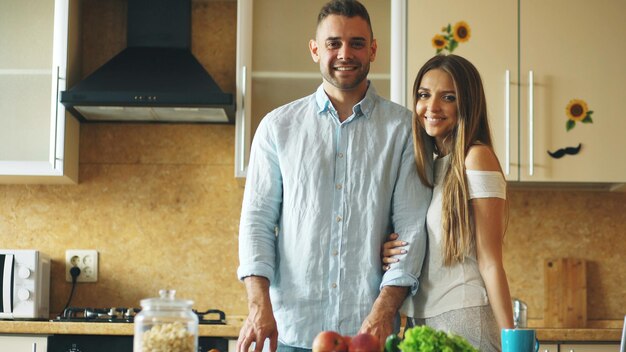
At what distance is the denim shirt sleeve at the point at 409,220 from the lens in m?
2.33

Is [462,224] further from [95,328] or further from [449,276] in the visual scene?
[95,328]

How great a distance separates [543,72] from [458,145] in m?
1.42

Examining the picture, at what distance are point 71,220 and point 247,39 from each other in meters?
1.05

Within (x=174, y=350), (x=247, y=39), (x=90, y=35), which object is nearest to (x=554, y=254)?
(x=247, y=39)

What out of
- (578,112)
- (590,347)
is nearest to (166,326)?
(590,347)

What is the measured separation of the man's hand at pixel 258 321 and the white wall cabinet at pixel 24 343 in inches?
52.0

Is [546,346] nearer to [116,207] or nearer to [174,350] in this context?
[116,207]

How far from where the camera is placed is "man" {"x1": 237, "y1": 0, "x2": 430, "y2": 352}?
2.40 meters

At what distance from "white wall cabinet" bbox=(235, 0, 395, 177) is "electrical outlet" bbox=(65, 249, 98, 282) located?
33.8 inches

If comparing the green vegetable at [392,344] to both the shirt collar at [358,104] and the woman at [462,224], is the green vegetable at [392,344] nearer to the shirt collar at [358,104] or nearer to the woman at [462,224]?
the woman at [462,224]

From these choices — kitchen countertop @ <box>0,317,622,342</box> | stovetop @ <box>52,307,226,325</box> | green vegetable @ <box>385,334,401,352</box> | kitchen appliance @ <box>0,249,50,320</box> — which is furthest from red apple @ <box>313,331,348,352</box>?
kitchen appliance @ <box>0,249,50,320</box>

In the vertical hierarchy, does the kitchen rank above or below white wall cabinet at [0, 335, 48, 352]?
above

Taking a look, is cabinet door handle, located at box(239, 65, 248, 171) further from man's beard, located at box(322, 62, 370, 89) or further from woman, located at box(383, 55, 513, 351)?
woman, located at box(383, 55, 513, 351)

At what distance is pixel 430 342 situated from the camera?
1.58 m
